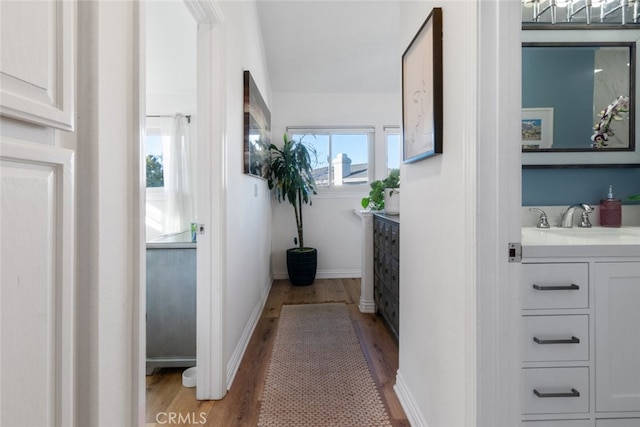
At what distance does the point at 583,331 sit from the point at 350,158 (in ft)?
11.4

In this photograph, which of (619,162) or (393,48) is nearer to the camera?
(619,162)

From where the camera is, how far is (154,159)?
3.80 meters

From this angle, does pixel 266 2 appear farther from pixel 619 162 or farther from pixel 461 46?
pixel 619 162

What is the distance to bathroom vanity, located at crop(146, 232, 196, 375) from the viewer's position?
1.95m

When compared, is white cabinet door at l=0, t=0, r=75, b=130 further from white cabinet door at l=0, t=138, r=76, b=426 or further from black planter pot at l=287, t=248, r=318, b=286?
black planter pot at l=287, t=248, r=318, b=286

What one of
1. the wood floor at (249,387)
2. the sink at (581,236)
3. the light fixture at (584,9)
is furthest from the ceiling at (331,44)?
the wood floor at (249,387)

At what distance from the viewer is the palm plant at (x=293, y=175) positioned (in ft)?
12.5

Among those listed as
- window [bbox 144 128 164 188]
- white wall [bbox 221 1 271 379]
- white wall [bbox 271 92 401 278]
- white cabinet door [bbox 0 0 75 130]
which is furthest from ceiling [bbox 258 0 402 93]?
white cabinet door [bbox 0 0 75 130]

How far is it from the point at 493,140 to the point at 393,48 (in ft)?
10.2

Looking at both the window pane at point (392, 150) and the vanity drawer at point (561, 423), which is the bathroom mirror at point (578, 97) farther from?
the window pane at point (392, 150)

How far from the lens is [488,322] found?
3.13 feet

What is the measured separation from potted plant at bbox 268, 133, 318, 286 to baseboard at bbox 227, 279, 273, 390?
714 mm

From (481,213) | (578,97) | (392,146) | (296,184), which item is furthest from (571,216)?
(392,146)

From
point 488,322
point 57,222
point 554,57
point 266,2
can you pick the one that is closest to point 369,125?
point 266,2
